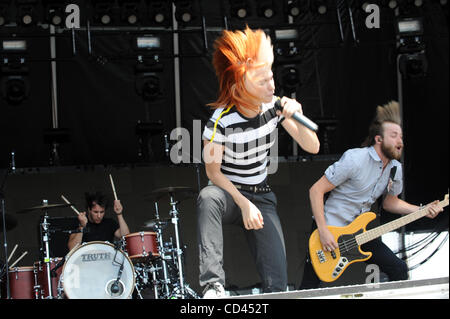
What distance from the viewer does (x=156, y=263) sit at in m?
6.58

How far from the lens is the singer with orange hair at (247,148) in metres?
4.06

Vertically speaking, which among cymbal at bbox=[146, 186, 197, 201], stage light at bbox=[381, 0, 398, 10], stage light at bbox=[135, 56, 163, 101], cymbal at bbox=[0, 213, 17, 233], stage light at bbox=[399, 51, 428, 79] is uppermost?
stage light at bbox=[381, 0, 398, 10]

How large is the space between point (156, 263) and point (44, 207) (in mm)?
1139

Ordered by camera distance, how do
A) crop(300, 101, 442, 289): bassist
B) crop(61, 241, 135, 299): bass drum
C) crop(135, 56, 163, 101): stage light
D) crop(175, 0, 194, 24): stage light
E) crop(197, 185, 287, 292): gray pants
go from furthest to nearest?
crop(175, 0, 194, 24): stage light → crop(135, 56, 163, 101): stage light → crop(61, 241, 135, 299): bass drum → crop(300, 101, 442, 289): bassist → crop(197, 185, 287, 292): gray pants

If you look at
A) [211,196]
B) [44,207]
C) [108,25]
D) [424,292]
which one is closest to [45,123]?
[108,25]

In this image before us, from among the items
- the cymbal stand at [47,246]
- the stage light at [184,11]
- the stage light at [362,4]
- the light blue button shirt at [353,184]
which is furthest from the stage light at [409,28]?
the cymbal stand at [47,246]

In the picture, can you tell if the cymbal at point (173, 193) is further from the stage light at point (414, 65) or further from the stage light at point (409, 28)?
the stage light at point (409, 28)

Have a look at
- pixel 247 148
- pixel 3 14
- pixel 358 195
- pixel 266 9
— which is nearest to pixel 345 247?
pixel 358 195

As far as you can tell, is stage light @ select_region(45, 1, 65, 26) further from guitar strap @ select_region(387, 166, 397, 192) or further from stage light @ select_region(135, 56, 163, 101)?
guitar strap @ select_region(387, 166, 397, 192)

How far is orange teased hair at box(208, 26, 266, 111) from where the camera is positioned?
4438 mm

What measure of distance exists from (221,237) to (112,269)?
→ 8.06ft

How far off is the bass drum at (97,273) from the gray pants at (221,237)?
2.17 meters

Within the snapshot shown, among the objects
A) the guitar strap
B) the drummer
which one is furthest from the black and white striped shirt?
the drummer

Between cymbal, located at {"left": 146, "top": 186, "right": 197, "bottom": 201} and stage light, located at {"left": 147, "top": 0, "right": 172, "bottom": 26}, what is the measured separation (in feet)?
6.94
